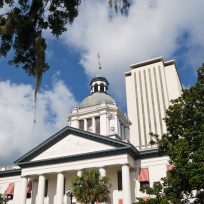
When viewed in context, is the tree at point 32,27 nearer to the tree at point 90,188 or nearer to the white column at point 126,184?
the tree at point 90,188

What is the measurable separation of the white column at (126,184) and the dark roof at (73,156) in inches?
89.3

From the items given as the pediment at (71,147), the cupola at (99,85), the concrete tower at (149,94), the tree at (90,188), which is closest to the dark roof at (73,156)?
the pediment at (71,147)

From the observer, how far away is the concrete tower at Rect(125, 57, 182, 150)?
106m

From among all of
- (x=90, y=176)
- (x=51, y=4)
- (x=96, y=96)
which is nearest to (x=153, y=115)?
(x=96, y=96)

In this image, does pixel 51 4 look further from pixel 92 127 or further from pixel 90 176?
pixel 92 127

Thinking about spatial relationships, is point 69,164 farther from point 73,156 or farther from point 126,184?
point 126,184

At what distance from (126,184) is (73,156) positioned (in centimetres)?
832

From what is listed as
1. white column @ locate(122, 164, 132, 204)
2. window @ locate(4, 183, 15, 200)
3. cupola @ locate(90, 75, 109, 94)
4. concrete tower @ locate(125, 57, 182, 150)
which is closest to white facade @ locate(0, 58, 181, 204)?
white column @ locate(122, 164, 132, 204)

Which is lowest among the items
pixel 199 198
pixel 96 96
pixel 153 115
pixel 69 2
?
pixel 199 198

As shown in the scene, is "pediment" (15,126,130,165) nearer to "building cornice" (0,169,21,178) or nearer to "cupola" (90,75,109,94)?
"building cornice" (0,169,21,178)

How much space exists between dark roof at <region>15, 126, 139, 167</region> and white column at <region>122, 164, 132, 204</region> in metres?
2.27

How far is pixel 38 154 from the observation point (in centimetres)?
4409

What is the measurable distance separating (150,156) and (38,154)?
1538 centimetres

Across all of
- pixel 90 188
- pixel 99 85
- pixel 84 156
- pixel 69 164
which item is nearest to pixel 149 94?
pixel 99 85
